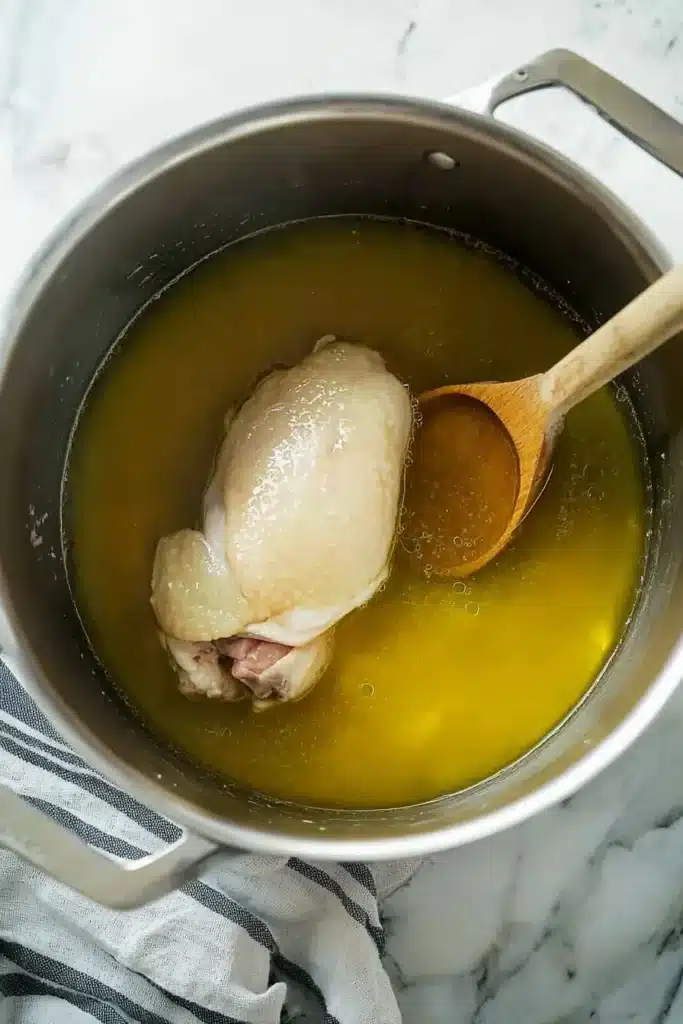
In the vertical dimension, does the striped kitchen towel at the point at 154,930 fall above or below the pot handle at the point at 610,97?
below

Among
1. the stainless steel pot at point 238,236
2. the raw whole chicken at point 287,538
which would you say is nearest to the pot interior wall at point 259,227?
the stainless steel pot at point 238,236

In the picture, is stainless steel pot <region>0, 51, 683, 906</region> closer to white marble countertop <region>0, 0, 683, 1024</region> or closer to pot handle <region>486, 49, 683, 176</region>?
pot handle <region>486, 49, 683, 176</region>

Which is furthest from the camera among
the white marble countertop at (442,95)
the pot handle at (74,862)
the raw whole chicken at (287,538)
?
the white marble countertop at (442,95)

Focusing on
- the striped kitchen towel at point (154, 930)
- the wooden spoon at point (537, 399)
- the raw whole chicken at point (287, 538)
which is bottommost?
the striped kitchen towel at point (154, 930)

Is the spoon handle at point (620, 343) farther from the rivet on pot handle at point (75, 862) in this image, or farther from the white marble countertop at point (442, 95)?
the rivet on pot handle at point (75, 862)

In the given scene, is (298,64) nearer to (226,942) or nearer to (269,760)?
(269,760)

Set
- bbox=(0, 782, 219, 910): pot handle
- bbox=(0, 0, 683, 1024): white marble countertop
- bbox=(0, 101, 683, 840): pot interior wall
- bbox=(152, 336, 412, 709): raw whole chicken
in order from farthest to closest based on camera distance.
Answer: bbox=(0, 0, 683, 1024): white marble countertop
bbox=(152, 336, 412, 709): raw whole chicken
bbox=(0, 101, 683, 840): pot interior wall
bbox=(0, 782, 219, 910): pot handle

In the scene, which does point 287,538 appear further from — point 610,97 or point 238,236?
point 610,97

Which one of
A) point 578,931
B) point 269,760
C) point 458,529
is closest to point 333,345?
point 458,529

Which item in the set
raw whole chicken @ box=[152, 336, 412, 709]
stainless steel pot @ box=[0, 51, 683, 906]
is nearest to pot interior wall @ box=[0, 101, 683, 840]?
stainless steel pot @ box=[0, 51, 683, 906]
